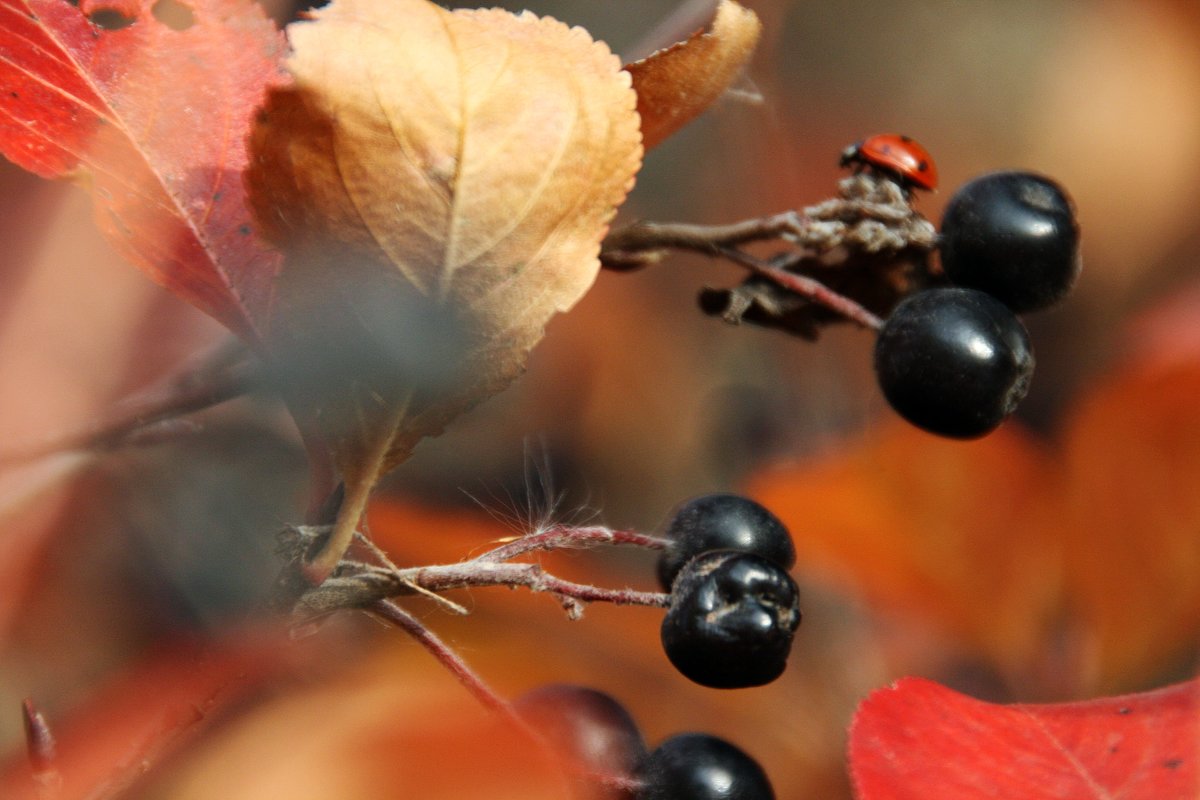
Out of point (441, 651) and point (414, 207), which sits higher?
point (414, 207)

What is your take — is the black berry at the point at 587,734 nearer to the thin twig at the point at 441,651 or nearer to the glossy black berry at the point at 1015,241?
the thin twig at the point at 441,651

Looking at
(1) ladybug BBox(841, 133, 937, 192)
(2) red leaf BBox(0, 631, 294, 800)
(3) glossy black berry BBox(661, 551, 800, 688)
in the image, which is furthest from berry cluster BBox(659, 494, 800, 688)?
(1) ladybug BBox(841, 133, 937, 192)

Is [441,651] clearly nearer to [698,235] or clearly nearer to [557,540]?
[557,540]

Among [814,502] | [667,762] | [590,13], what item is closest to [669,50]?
[667,762]

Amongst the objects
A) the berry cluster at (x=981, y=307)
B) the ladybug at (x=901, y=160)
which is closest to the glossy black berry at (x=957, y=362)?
the berry cluster at (x=981, y=307)

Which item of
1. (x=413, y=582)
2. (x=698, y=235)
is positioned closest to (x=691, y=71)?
(x=698, y=235)

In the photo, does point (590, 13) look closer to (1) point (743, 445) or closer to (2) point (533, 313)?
(1) point (743, 445)
